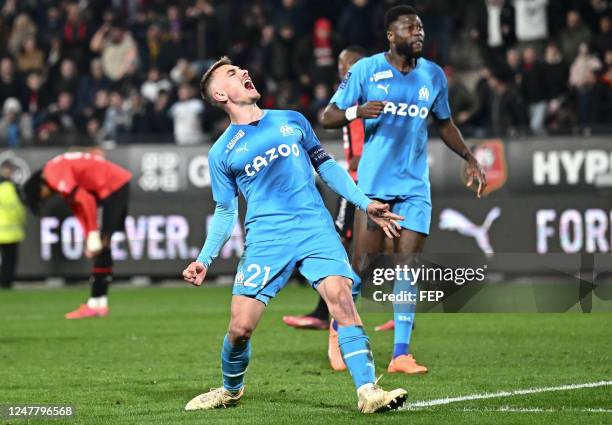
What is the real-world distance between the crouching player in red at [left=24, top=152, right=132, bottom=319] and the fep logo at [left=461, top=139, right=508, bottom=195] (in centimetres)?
572

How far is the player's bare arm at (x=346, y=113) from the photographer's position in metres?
9.64

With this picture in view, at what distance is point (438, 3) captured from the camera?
23.2 metres

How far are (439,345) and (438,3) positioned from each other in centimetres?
1211

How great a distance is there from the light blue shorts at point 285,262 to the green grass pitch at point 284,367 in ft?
2.50

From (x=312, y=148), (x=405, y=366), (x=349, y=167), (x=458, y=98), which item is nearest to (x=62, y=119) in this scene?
(x=458, y=98)

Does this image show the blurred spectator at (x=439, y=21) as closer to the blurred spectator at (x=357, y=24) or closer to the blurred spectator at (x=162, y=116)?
the blurred spectator at (x=357, y=24)

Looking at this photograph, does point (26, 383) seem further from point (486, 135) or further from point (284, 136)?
point (486, 135)

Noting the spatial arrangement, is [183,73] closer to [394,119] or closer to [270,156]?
[394,119]

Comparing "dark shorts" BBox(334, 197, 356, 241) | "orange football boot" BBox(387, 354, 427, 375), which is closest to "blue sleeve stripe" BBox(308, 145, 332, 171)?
"orange football boot" BBox(387, 354, 427, 375)

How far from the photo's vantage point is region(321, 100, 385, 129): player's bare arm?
9.64 m

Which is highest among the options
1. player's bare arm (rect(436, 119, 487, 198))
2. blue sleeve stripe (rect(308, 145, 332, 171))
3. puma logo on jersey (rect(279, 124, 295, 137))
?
puma logo on jersey (rect(279, 124, 295, 137))

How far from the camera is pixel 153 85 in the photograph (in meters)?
24.3

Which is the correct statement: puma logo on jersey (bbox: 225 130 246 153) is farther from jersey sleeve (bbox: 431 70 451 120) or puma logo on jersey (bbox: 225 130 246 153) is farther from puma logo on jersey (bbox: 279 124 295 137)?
jersey sleeve (bbox: 431 70 451 120)

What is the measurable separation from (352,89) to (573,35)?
477 inches
